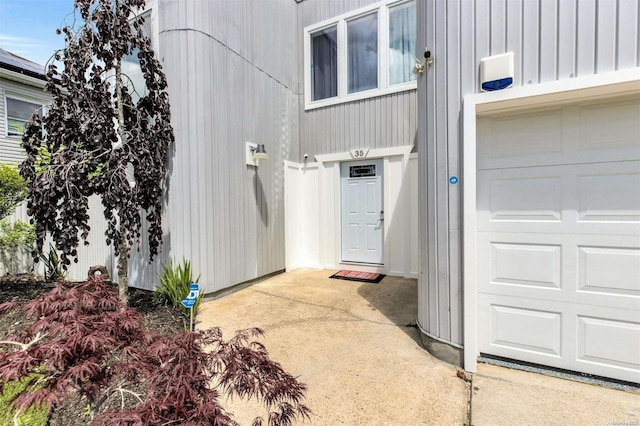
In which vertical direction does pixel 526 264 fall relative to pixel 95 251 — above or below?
above

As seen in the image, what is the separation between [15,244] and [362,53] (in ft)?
24.6

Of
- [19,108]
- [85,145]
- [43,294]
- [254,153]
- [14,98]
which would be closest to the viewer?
[85,145]

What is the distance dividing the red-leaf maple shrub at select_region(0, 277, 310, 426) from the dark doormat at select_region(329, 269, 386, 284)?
3.91 meters

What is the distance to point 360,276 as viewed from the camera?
218 inches

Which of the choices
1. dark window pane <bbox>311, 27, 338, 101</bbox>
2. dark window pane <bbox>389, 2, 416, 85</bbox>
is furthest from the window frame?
dark window pane <bbox>389, 2, 416, 85</bbox>

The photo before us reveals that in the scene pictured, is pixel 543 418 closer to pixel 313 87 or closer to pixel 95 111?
pixel 95 111

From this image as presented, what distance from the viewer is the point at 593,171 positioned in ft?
7.39

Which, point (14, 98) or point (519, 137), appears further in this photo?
point (14, 98)

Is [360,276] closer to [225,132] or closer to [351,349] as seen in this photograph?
[351,349]

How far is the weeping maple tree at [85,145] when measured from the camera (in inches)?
122

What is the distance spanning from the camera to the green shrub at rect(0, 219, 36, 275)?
534 centimetres

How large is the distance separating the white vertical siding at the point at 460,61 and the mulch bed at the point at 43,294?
8.88 feet

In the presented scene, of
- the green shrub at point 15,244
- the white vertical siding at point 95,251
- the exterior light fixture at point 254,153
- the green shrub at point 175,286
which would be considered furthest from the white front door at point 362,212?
the green shrub at point 15,244

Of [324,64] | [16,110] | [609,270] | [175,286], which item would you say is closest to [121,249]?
[175,286]
